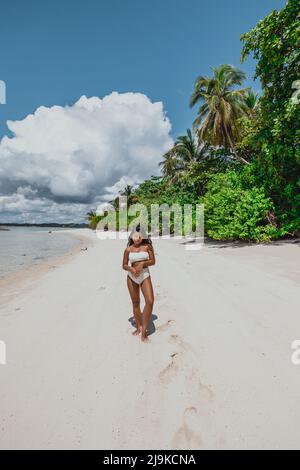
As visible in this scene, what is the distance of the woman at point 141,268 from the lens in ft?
11.0

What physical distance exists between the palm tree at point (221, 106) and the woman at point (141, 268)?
55.1 ft

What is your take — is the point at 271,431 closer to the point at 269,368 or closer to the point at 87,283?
the point at 269,368

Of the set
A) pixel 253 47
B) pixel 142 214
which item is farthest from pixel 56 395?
pixel 142 214

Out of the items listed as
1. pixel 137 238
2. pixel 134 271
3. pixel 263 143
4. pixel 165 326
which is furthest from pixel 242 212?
pixel 134 271

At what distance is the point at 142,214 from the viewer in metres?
31.0

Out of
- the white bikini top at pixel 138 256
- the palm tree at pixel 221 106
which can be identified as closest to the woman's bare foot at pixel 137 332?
the white bikini top at pixel 138 256

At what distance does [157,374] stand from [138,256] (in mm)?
1491

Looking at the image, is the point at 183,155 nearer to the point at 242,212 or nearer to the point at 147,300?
the point at 242,212

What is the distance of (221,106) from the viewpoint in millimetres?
18109

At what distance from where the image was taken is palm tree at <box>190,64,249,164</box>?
17969mm

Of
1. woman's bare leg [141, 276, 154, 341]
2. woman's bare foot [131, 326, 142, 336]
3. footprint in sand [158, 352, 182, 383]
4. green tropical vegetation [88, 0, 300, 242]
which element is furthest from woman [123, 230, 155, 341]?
green tropical vegetation [88, 0, 300, 242]

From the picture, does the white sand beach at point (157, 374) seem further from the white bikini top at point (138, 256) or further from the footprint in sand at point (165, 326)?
the white bikini top at point (138, 256)

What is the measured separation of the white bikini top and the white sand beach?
4.02 feet
